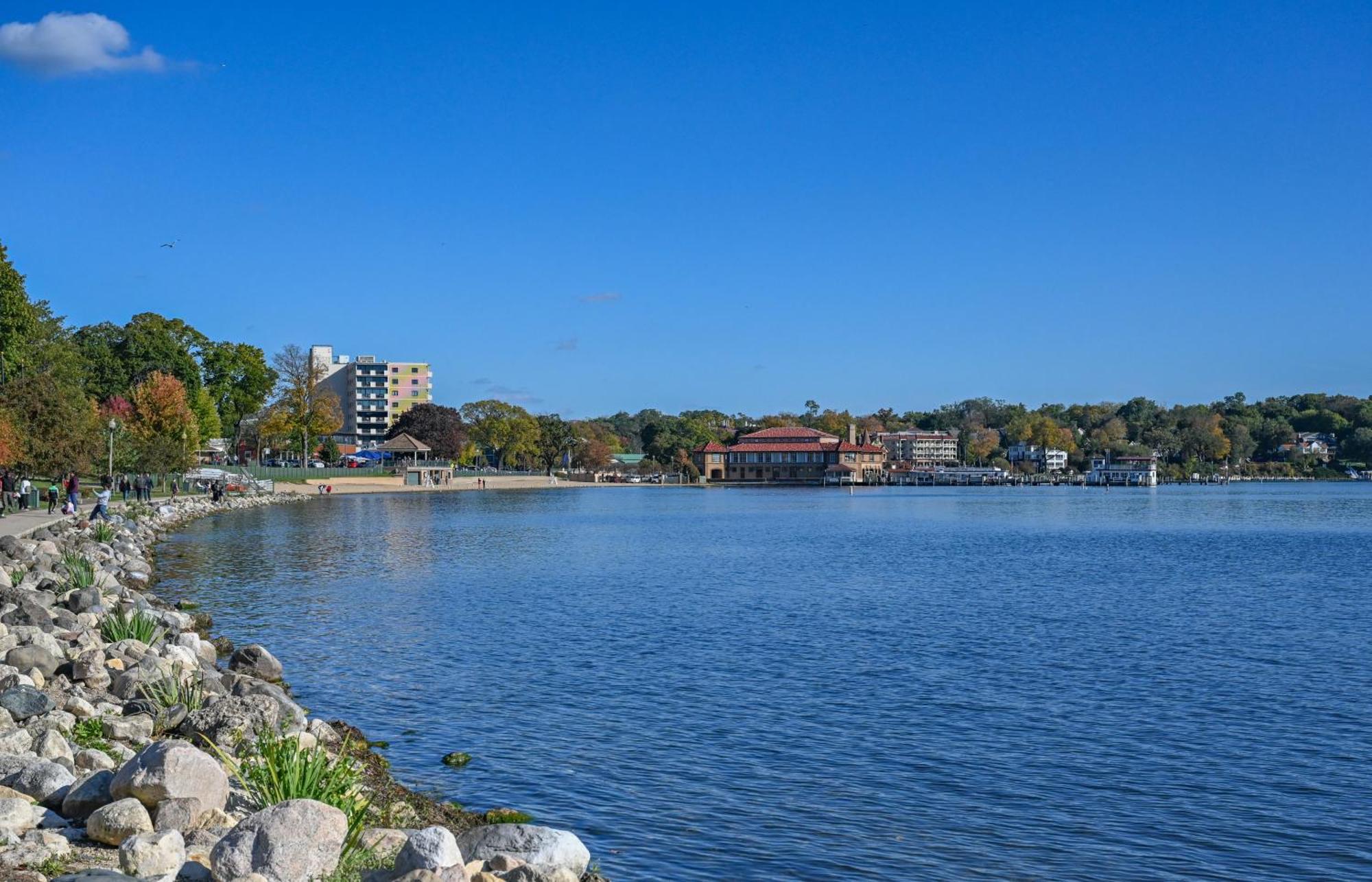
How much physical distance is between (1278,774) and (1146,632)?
454 inches

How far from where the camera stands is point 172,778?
931 centimetres

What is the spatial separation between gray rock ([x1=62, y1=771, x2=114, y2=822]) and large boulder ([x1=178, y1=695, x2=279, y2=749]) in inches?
88.8

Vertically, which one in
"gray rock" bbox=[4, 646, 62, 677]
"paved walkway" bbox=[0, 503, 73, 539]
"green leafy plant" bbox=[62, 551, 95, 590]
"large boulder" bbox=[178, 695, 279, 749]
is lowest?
"large boulder" bbox=[178, 695, 279, 749]

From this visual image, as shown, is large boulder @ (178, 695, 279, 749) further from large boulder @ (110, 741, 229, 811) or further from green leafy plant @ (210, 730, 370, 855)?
large boulder @ (110, 741, 229, 811)

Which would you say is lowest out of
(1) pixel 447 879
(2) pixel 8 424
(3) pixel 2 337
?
(1) pixel 447 879

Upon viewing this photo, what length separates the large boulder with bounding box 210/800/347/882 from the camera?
788 centimetres

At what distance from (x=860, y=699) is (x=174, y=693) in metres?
9.22

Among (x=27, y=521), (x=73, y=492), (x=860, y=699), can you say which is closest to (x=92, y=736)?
(x=860, y=699)

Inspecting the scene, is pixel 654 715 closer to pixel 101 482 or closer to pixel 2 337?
A: pixel 2 337

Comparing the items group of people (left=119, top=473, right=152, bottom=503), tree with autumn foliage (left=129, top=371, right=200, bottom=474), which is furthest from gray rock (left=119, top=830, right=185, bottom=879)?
tree with autumn foliage (left=129, top=371, right=200, bottom=474)

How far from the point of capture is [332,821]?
8.42 m

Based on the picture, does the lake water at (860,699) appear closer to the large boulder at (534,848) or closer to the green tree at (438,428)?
the large boulder at (534,848)

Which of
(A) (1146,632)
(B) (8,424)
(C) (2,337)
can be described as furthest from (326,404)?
(A) (1146,632)

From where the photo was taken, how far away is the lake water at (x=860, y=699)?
1170 cm
